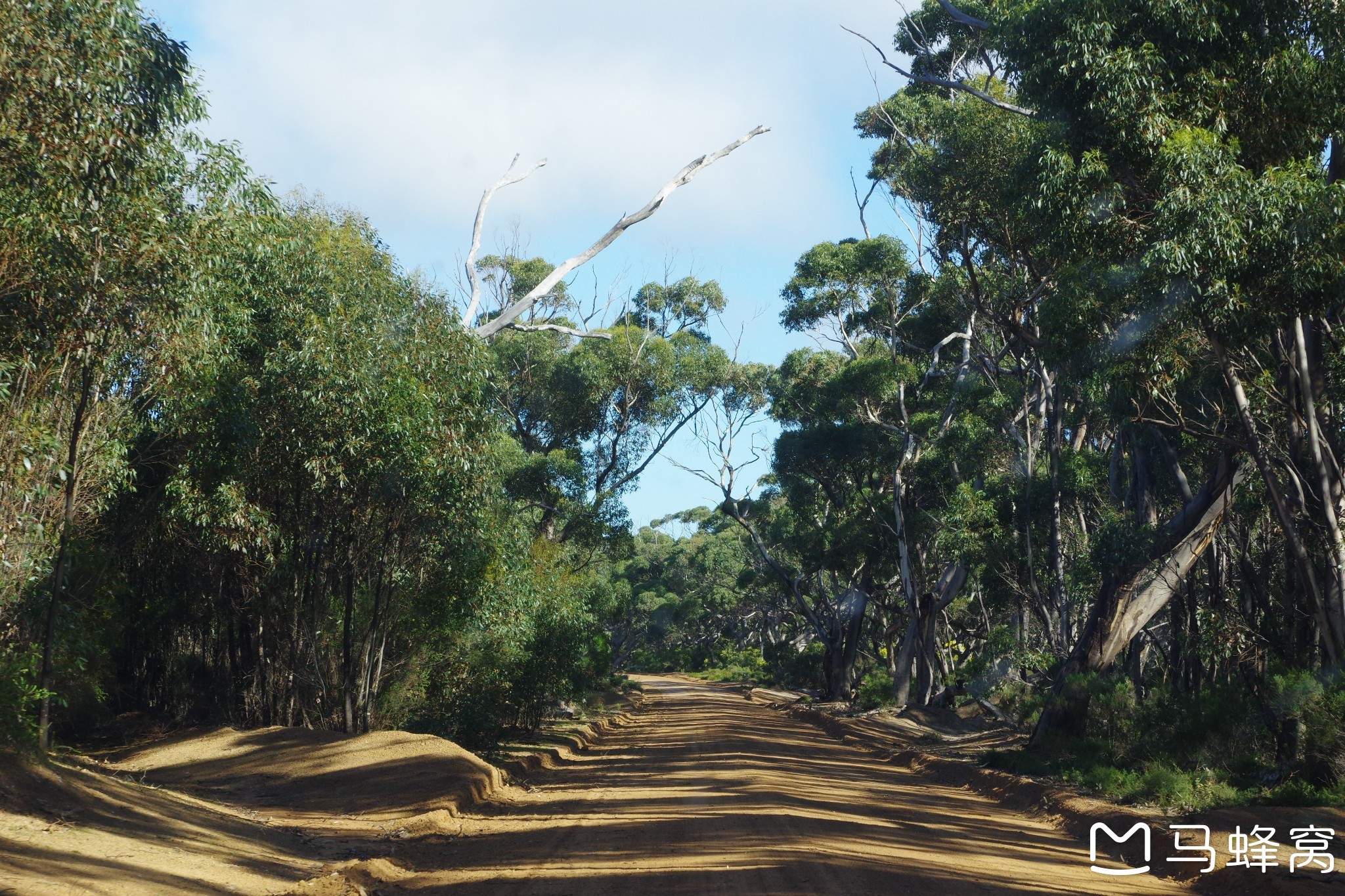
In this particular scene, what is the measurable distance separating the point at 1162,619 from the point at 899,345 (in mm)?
11927

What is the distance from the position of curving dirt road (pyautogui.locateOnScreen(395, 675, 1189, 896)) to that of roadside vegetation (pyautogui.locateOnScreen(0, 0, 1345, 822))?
2758mm

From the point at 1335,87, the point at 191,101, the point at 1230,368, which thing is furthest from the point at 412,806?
the point at 1335,87

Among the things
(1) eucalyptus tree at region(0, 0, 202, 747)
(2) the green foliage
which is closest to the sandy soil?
(1) eucalyptus tree at region(0, 0, 202, 747)

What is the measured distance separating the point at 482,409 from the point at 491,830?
249 inches

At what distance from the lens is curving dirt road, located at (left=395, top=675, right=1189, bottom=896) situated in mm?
7508

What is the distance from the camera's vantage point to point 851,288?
32.6 meters

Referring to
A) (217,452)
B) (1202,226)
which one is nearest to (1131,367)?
(1202,226)

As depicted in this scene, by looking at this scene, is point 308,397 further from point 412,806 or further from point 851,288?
point 851,288

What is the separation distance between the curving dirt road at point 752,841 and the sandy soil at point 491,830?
0.04m

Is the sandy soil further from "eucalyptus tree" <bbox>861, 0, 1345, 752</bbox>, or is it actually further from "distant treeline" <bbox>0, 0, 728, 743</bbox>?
"eucalyptus tree" <bbox>861, 0, 1345, 752</bbox>

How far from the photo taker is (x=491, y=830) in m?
10.4

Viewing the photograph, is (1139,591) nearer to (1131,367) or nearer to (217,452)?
(1131,367)

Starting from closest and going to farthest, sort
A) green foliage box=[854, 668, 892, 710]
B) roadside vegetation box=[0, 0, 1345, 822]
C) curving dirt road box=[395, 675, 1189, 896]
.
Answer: curving dirt road box=[395, 675, 1189, 896], roadside vegetation box=[0, 0, 1345, 822], green foliage box=[854, 668, 892, 710]

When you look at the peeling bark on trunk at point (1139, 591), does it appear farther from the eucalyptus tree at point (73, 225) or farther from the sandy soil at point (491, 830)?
the eucalyptus tree at point (73, 225)
